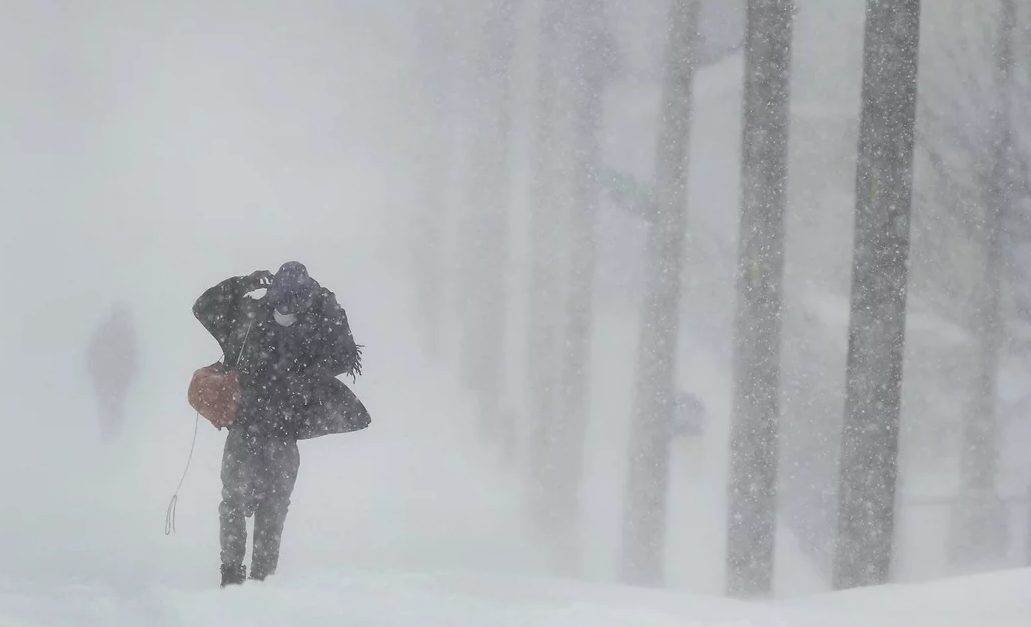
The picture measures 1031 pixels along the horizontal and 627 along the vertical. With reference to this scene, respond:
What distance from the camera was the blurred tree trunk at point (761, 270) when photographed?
22.2ft

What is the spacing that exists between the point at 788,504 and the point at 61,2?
54.3 meters

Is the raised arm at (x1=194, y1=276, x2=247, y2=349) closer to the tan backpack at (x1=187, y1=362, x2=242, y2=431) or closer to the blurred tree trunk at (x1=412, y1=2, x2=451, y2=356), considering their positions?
the tan backpack at (x1=187, y1=362, x2=242, y2=431)

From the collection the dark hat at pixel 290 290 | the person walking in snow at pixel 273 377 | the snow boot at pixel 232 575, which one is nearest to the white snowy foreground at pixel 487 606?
the snow boot at pixel 232 575

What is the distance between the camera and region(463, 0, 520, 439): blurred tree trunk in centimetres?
3067

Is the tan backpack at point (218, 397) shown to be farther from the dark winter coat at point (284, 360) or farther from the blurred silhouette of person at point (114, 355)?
the blurred silhouette of person at point (114, 355)

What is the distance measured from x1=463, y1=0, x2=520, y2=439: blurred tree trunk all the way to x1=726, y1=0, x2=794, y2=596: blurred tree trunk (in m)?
19.7

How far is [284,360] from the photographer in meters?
5.45

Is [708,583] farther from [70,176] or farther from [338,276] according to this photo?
[70,176]

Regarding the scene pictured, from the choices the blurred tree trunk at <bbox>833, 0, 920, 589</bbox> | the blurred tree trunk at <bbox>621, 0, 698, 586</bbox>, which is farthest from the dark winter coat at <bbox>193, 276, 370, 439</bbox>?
the blurred tree trunk at <bbox>621, 0, 698, 586</bbox>

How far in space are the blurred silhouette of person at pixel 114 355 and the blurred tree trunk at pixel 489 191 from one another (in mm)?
14224

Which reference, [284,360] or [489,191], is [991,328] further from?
[489,191]

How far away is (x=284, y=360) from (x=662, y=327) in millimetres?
5350

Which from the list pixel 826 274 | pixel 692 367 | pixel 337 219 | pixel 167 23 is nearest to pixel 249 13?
pixel 167 23

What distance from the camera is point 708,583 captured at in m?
18.3
